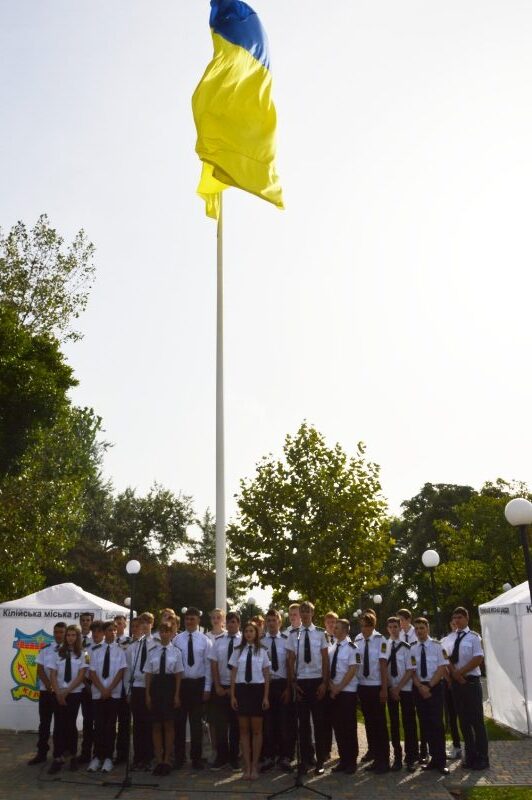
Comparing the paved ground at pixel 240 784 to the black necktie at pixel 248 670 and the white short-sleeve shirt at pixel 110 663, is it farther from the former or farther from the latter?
the black necktie at pixel 248 670

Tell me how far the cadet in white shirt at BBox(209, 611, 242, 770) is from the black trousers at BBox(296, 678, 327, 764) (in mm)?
987

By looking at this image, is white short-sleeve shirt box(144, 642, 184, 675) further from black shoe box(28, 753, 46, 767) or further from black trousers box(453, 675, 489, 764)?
black trousers box(453, 675, 489, 764)

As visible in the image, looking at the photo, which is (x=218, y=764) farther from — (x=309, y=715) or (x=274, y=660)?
(x=274, y=660)

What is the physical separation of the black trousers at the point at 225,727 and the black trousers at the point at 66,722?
2059 mm

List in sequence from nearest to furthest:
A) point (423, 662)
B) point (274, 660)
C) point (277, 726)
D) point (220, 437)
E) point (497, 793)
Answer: point (497, 793) < point (423, 662) < point (274, 660) < point (277, 726) < point (220, 437)

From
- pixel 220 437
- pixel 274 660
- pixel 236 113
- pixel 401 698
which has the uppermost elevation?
pixel 236 113

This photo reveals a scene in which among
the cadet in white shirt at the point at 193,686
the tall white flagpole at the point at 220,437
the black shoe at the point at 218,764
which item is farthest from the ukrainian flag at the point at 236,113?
the black shoe at the point at 218,764

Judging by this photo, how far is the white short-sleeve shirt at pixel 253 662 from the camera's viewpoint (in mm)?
9398

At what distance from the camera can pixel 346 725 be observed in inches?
380

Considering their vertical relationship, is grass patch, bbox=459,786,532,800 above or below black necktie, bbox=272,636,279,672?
below

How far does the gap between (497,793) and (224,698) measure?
3762mm

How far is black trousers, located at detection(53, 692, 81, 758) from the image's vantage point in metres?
10.1

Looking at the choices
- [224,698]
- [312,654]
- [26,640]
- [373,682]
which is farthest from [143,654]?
[26,640]

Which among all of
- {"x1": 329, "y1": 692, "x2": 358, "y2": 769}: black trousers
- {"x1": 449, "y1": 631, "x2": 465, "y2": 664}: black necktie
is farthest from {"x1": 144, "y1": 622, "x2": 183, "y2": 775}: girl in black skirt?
{"x1": 449, "y1": 631, "x2": 465, "y2": 664}: black necktie
